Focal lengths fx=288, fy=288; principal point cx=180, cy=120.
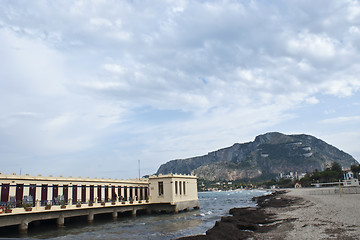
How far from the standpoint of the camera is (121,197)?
4469 centimetres

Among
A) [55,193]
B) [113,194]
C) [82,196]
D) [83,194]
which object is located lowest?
[113,194]

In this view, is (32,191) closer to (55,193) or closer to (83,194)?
(55,193)

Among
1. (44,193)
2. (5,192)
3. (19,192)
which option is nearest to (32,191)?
(19,192)

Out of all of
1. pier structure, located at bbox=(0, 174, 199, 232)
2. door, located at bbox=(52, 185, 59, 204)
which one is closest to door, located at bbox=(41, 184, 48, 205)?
pier structure, located at bbox=(0, 174, 199, 232)

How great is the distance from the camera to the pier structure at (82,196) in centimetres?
2895

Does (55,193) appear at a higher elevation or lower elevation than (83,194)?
higher

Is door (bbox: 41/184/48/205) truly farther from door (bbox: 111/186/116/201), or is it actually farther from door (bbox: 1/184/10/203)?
door (bbox: 111/186/116/201)

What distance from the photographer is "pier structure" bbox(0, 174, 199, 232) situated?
28945mm

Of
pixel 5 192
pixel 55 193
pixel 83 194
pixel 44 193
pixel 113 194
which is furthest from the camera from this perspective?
pixel 113 194

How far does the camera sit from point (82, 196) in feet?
125

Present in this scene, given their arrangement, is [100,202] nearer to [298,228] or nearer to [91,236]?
[91,236]

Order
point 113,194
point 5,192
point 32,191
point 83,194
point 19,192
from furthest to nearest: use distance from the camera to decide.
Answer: point 113,194 → point 83,194 → point 32,191 → point 19,192 → point 5,192

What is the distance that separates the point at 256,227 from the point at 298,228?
3.94 m

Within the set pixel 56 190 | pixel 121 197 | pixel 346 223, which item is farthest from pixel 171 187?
pixel 346 223
